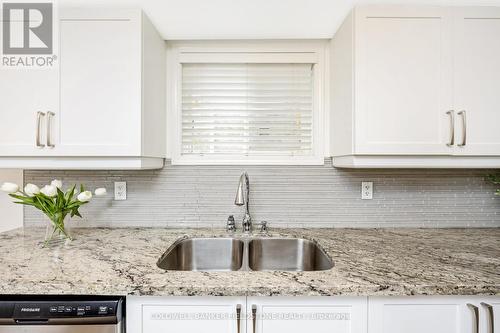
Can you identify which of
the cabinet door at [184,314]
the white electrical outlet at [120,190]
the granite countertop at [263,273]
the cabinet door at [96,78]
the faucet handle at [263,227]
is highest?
the cabinet door at [96,78]

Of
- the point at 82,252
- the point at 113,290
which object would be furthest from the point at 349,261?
the point at 82,252

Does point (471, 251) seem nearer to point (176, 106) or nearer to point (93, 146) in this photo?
point (176, 106)

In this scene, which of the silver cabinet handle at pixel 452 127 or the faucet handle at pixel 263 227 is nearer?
the silver cabinet handle at pixel 452 127

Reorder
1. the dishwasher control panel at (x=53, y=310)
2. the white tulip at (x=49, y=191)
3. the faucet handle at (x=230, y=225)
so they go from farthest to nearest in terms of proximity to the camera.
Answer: the faucet handle at (x=230, y=225) < the white tulip at (x=49, y=191) < the dishwasher control panel at (x=53, y=310)

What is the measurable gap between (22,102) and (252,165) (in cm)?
129

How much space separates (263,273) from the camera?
1.17 metres

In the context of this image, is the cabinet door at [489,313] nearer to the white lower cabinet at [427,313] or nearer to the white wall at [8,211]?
the white lower cabinet at [427,313]

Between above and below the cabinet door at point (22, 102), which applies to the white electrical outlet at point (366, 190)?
below

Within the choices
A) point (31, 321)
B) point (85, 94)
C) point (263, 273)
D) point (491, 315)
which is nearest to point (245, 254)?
point (263, 273)

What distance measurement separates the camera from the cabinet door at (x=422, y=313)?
3.63 ft

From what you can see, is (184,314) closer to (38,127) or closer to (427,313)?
(427,313)

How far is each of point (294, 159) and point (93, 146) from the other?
1.18 metres

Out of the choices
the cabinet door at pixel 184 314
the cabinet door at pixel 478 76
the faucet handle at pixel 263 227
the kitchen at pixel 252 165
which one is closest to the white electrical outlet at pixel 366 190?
the kitchen at pixel 252 165

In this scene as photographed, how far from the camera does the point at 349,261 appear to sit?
1.30m
